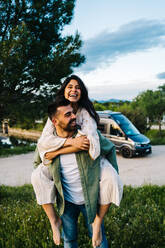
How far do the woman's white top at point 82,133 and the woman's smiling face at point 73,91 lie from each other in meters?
0.19

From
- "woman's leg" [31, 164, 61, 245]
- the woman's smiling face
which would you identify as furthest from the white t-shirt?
the woman's smiling face

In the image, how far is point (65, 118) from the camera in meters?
1.90

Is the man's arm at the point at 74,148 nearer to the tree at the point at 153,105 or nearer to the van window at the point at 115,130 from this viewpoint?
the van window at the point at 115,130

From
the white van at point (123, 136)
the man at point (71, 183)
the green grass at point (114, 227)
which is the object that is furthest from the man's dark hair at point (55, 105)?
the white van at point (123, 136)

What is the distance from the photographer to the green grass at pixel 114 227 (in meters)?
2.90

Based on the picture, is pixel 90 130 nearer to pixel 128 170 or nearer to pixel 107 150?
pixel 107 150

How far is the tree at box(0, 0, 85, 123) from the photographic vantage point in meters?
6.22

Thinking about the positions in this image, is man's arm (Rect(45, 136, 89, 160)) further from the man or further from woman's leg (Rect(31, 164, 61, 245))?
woman's leg (Rect(31, 164, 61, 245))

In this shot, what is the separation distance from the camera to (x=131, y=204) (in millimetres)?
4195

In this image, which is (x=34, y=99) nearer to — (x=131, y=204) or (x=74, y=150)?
(x=131, y=204)

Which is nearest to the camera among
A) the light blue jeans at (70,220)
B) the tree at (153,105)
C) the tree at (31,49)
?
the light blue jeans at (70,220)

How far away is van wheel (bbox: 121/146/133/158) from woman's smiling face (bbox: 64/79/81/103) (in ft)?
25.9

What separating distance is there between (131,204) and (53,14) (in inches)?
284

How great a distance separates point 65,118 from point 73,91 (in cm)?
36
